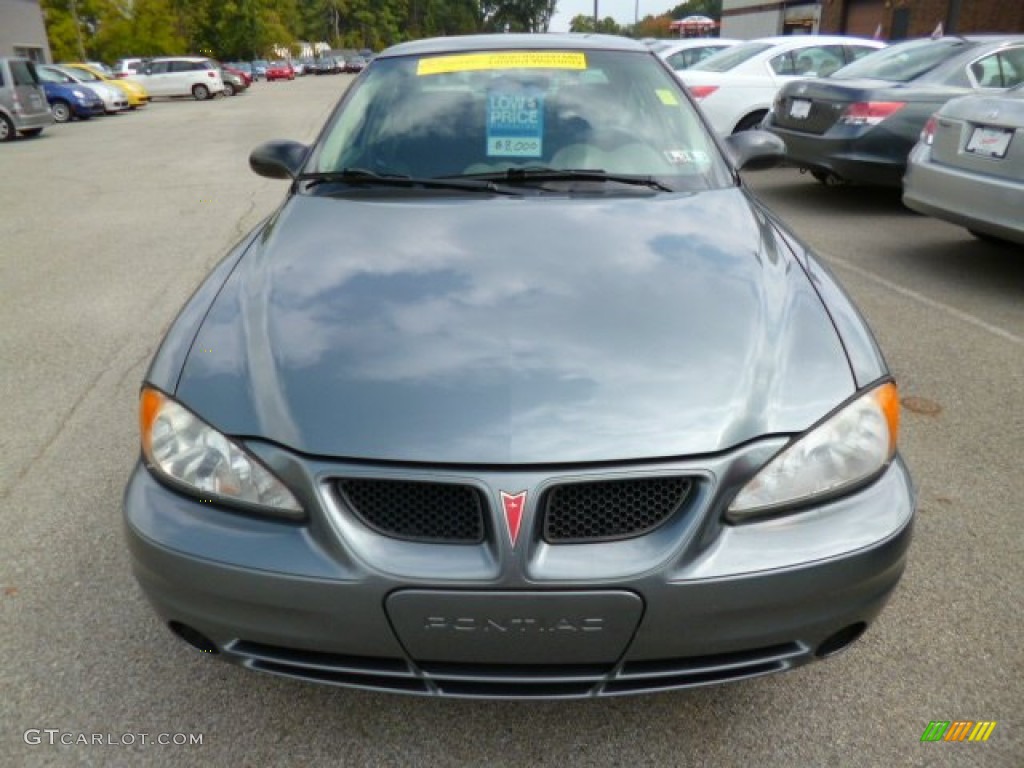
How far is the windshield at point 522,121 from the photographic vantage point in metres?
2.79

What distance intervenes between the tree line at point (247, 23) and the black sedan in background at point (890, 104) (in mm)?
46255

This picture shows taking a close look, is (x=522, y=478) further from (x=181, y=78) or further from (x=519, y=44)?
(x=181, y=78)

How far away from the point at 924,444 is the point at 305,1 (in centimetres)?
9909

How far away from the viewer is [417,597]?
1.50 metres

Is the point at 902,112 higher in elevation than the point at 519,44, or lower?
Result: lower

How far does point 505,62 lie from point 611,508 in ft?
7.10

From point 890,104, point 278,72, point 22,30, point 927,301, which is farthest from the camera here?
point 278,72

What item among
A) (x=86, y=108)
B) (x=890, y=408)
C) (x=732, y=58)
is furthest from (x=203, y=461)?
(x=86, y=108)

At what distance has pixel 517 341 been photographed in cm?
181

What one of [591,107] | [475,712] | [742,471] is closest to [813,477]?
[742,471]

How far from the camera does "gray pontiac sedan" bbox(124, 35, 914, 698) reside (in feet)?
5.00

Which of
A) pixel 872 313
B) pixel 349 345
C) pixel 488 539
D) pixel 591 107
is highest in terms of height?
pixel 591 107

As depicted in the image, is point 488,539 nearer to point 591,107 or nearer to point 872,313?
point 591,107

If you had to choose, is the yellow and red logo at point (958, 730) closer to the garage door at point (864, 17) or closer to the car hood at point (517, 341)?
the car hood at point (517, 341)
